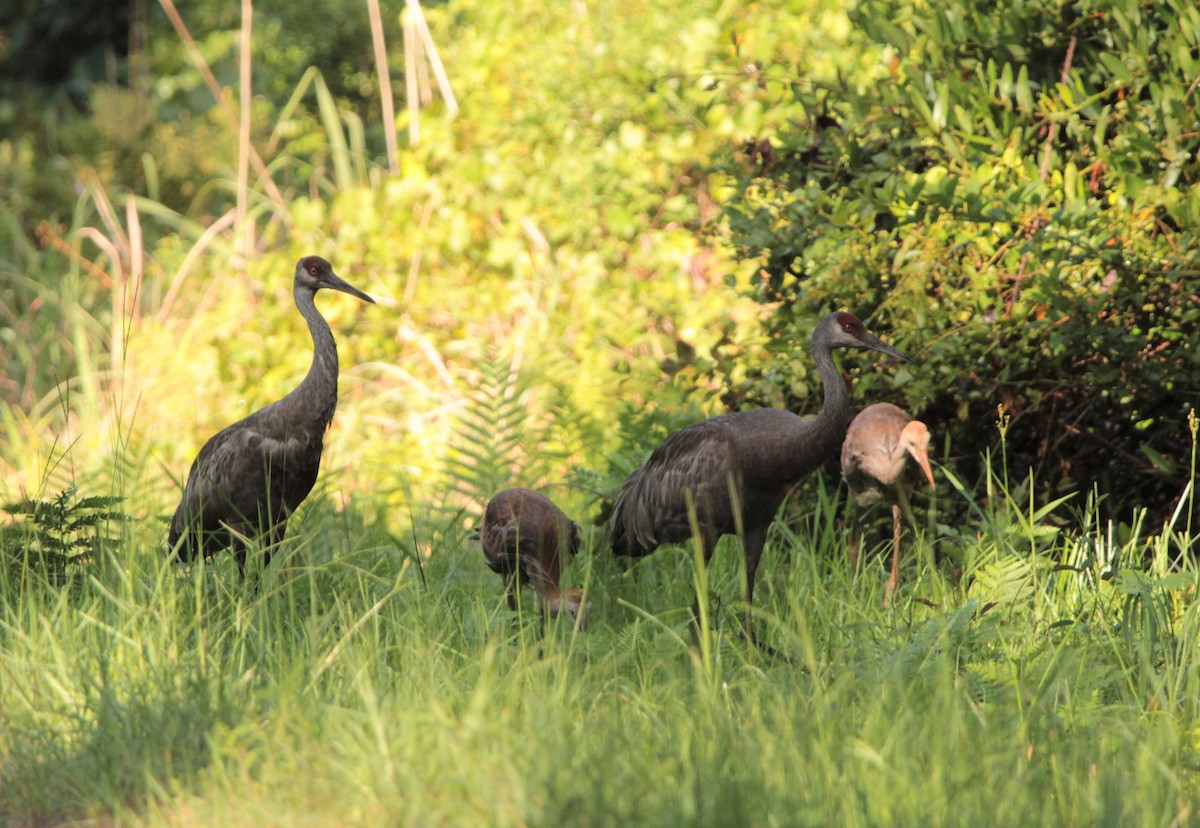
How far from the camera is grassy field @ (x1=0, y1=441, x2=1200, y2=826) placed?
3352mm

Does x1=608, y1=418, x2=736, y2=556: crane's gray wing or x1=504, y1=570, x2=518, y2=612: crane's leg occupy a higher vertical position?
x1=608, y1=418, x2=736, y2=556: crane's gray wing

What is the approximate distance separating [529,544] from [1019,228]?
2203 millimetres

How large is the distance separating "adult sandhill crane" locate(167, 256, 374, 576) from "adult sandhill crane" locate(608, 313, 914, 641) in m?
1.27

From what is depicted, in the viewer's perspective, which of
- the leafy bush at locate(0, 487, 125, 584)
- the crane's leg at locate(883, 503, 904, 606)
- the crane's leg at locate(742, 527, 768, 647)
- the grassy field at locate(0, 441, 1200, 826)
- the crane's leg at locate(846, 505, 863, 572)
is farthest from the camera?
the crane's leg at locate(846, 505, 863, 572)

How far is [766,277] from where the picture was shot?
6324mm

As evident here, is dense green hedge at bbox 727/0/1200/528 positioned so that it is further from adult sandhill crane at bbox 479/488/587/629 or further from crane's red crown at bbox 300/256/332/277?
crane's red crown at bbox 300/256/332/277

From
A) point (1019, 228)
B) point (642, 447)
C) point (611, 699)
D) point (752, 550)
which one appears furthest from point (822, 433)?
point (642, 447)

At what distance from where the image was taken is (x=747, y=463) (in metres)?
5.35

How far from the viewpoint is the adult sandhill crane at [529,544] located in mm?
5219

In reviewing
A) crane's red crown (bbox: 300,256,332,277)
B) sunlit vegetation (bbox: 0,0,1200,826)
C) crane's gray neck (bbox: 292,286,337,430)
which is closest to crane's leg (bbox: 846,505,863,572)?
sunlit vegetation (bbox: 0,0,1200,826)

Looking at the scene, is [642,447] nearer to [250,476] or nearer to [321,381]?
[321,381]

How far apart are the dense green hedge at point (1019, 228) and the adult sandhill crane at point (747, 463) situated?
0.46 metres

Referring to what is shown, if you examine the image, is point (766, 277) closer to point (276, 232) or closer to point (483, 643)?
point (483, 643)

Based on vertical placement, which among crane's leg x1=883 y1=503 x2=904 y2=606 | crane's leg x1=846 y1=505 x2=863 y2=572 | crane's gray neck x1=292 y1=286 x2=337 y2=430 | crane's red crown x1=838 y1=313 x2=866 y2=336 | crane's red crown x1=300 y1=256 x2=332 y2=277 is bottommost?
crane's leg x1=846 y1=505 x2=863 y2=572
